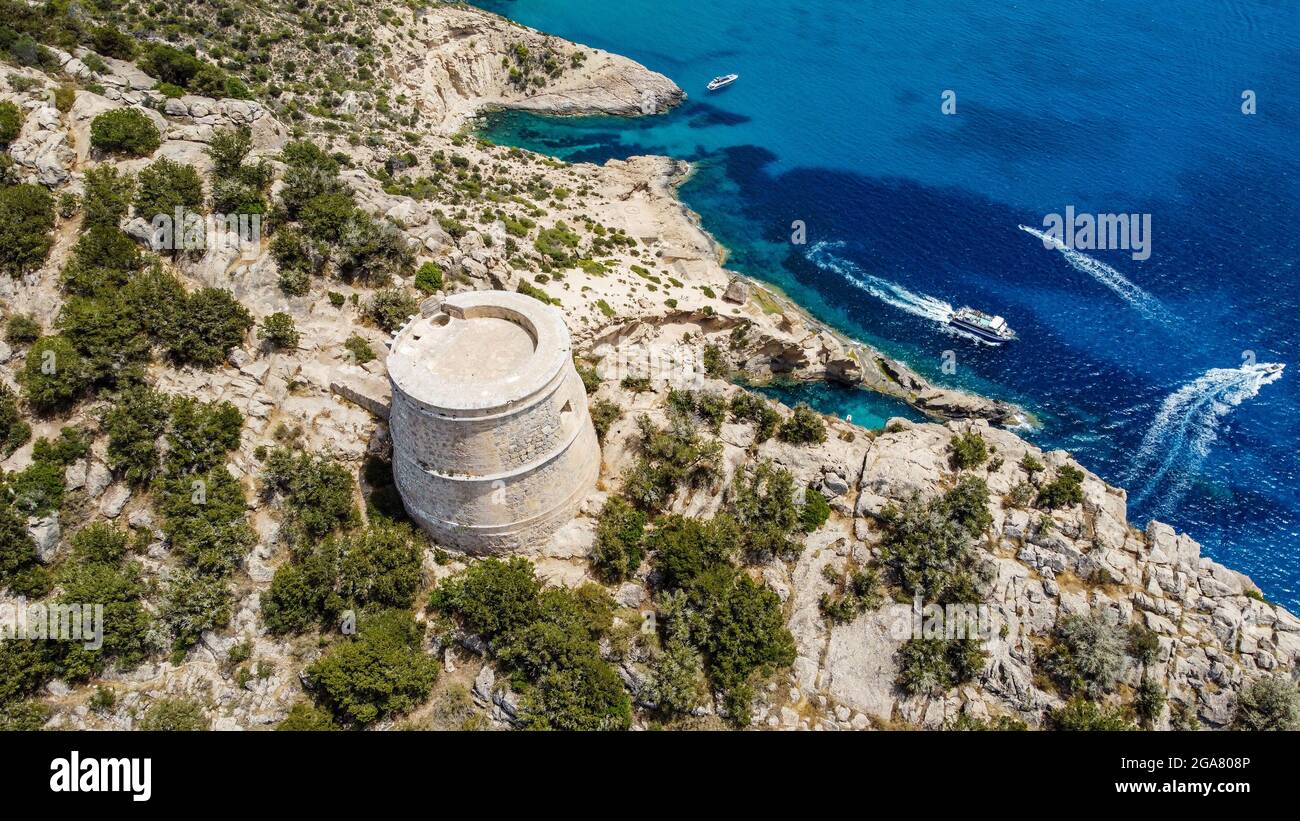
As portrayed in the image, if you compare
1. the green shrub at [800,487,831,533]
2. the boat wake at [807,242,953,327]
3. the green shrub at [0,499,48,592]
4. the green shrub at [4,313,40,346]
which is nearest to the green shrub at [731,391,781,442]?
the green shrub at [800,487,831,533]

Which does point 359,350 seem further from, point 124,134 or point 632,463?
point 124,134

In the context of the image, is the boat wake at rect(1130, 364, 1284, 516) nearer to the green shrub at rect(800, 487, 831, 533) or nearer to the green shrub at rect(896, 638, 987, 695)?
the green shrub at rect(896, 638, 987, 695)

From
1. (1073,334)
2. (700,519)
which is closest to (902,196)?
(1073,334)

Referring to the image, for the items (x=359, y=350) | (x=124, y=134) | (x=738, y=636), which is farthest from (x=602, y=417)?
(x=124, y=134)

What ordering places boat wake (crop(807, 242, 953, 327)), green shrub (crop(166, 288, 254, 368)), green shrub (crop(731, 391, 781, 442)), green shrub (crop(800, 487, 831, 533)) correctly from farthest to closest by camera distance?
boat wake (crop(807, 242, 953, 327)), green shrub (crop(731, 391, 781, 442)), green shrub (crop(800, 487, 831, 533)), green shrub (crop(166, 288, 254, 368))

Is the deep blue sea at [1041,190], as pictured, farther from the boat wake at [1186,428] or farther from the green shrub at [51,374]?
the green shrub at [51,374]

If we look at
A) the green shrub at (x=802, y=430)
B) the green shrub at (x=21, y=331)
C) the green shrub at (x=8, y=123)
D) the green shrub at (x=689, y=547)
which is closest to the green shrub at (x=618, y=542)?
the green shrub at (x=689, y=547)
